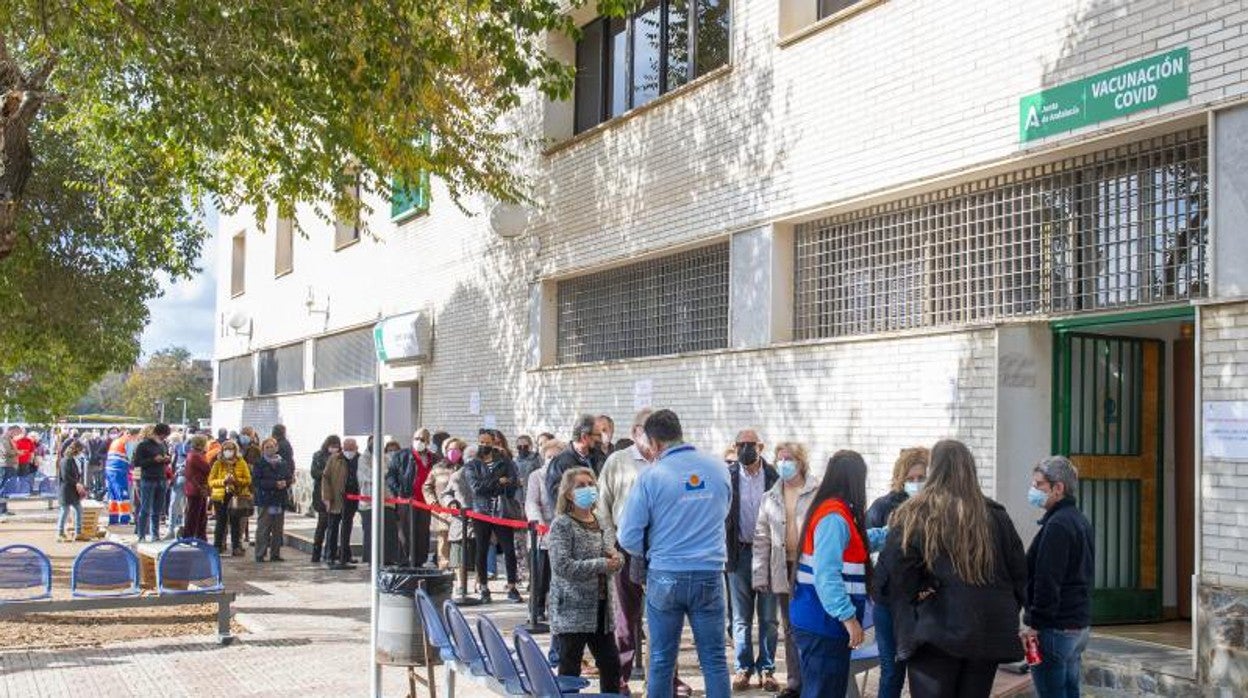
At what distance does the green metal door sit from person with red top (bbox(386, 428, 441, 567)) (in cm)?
779

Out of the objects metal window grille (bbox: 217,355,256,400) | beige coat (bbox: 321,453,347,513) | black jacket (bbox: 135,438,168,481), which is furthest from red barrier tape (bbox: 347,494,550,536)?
metal window grille (bbox: 217,355,256,400)

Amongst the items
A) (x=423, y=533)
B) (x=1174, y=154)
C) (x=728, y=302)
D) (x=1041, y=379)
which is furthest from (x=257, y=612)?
(x=1174, y=154)

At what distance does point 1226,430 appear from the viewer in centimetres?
823

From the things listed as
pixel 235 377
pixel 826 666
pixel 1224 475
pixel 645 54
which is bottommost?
pixel 826 666

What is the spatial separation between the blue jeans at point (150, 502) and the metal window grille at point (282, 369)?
335 inches

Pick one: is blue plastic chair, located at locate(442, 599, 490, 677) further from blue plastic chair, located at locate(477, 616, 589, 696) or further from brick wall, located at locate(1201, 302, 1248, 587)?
→ brick wall, located at locate(1201, 302, 1248, 587)

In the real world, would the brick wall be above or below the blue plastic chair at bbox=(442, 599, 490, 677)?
above

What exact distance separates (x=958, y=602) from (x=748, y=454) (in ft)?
14.1

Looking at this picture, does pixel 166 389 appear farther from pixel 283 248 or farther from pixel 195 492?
pixel 195 492

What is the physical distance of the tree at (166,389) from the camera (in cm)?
9575

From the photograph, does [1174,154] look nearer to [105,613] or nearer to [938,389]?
[938,389]

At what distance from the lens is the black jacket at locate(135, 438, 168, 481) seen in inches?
786

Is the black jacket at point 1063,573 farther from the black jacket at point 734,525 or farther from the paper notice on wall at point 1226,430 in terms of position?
the black jacket at point 734,525

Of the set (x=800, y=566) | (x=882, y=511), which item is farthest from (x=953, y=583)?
(x=882, y=511)
